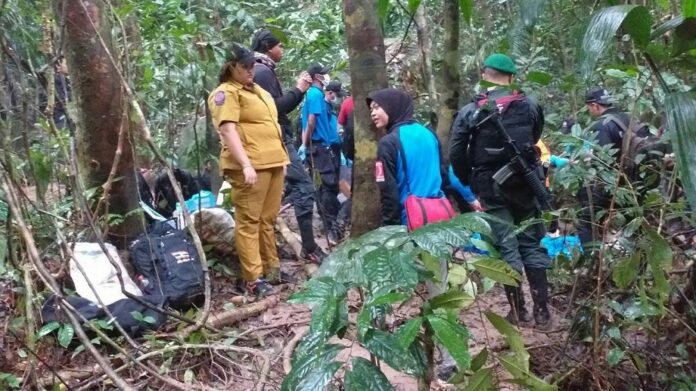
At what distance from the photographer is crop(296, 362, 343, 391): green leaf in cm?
166

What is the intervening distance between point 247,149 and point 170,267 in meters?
0.93

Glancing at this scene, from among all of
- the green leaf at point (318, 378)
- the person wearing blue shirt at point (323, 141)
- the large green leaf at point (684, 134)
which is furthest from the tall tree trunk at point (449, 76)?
the large green leaf at point (684, 134)

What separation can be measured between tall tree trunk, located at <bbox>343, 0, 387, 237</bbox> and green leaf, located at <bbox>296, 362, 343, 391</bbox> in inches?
108

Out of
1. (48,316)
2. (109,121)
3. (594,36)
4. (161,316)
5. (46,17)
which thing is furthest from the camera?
(46,17)

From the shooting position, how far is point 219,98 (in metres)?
4.15

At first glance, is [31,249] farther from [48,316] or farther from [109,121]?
[109,121]

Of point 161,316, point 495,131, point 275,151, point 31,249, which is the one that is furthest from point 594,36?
point 275,151

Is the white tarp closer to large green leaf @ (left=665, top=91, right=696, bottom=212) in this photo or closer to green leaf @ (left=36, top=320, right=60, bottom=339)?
green leaf @ (left=36, top=320, right=60, bottom=339)

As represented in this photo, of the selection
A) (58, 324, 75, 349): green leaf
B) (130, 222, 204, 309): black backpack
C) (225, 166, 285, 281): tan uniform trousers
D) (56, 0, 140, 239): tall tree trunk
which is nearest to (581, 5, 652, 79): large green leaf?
(58, 324, 75, 349): green leaf

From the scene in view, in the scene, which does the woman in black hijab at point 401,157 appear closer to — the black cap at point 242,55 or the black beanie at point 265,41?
the black cap at point 242,55

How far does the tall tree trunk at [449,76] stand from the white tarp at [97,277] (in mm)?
2687

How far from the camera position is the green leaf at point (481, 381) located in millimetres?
2107

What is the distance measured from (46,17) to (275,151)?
207 centimetres

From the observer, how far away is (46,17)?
4801 millimetres
